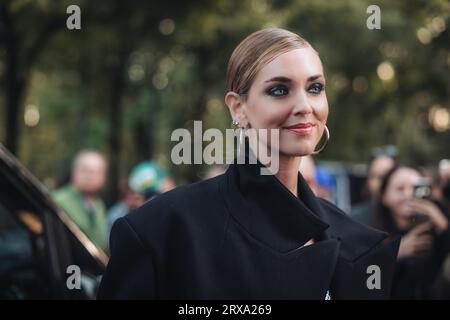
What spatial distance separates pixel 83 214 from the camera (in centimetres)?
720

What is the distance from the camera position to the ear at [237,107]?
2.23 m

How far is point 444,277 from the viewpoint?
4.57 metres

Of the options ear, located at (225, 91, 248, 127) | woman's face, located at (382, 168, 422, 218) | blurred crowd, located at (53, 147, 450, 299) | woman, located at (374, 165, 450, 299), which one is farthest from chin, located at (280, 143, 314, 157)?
woman's face, located at (382, 168, 422, 218)

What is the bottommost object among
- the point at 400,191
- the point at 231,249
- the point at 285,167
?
the point at 400,191

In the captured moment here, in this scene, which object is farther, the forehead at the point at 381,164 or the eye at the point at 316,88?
the forehead at the point at 381,164

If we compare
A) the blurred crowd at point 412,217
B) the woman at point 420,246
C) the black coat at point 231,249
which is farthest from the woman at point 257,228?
the woman at point 420,246

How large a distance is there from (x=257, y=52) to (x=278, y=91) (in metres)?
0.12

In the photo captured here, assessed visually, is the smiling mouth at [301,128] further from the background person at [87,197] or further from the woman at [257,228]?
the background person at [87,197]

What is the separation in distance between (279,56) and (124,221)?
58cm

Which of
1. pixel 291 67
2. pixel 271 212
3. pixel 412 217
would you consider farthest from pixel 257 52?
pixel 412 217

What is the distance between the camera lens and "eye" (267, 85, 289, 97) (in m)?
2.13

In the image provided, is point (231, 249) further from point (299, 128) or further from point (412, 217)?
point (412, 217)

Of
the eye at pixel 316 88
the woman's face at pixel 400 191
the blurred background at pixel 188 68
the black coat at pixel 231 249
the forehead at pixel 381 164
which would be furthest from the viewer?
the blurred background at pixel 188 68

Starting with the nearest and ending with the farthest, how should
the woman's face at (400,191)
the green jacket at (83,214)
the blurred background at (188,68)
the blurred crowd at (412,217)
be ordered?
the blurred crowd at (412,217) → the woman's face at (400,191) → the green jacket at (83,214) → the blurred background at (188,68)
